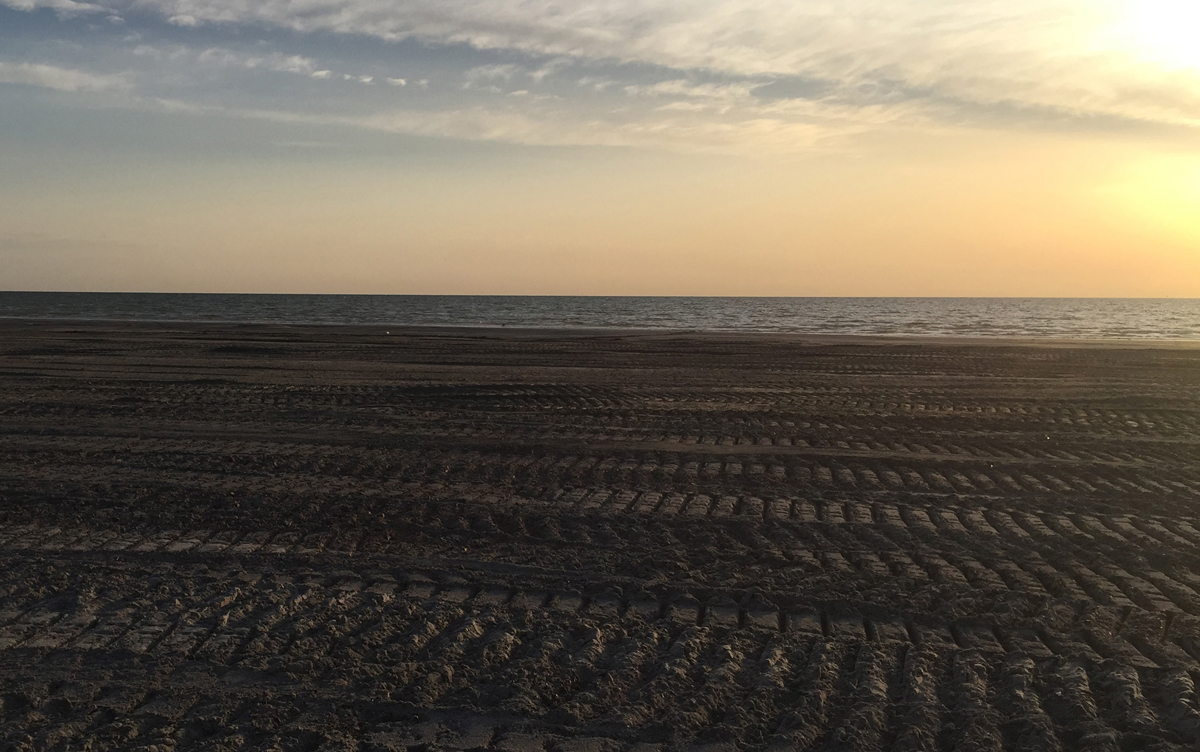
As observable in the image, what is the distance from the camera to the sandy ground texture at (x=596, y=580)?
3.46 meters

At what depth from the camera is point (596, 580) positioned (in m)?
4.98

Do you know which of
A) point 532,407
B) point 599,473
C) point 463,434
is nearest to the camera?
point 599,473

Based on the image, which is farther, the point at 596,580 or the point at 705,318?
the point at 705,318

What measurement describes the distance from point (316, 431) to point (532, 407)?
119 inches

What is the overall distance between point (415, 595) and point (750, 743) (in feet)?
7.09

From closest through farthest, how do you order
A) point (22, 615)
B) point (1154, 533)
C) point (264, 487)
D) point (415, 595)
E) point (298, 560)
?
point (22, 615) → point (415, 595) → point (298, 560) → point (1154, 533) → point (264, 487)

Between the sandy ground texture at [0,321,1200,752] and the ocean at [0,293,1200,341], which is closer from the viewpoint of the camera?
the sandy ground texture at [0,321,1200,752]

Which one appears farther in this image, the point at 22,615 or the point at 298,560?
the point at 298,560

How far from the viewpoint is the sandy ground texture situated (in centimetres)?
346

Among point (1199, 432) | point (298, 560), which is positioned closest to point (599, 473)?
point (298, 560)

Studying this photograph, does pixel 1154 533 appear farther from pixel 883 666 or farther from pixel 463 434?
pixel 463 434

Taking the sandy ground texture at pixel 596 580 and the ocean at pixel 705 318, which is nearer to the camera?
the sandy ground texture at pixel 596 580

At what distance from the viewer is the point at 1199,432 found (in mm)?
9969

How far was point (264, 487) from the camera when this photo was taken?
7062 mm
